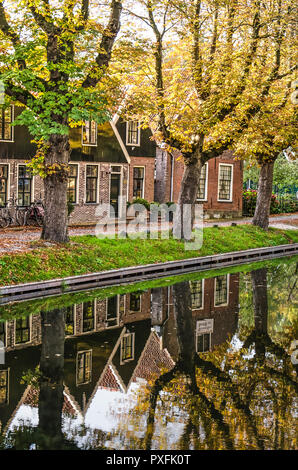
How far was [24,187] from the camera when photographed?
26.5 metres

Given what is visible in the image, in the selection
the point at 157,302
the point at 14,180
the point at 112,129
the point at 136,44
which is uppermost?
the point at 136,44

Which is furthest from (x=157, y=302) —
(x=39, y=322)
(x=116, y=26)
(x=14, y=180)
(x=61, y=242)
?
(x=14, y=180)

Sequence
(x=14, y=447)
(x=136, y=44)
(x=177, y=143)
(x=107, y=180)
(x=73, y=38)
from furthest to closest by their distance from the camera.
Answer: (x=107, y=180) < (x=177, y=143) < (x=136, y=44) < (x=73, y=38) < (x=14, y=447)

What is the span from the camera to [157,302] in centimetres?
1509

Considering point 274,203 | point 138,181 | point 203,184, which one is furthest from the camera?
point 274,203

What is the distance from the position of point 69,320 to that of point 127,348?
2.14 meters

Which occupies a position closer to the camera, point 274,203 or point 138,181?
point 138,181

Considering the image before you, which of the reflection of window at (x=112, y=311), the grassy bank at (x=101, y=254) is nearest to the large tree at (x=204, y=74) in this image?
the grassy bank at (x=101, y=254)

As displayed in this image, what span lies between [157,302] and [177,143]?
8308mm

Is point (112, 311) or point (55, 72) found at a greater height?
point (55, 72)

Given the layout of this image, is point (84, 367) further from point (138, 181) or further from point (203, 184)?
point (203, 184)

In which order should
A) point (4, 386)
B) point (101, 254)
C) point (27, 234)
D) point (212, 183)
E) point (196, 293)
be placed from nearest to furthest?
point (4, 386)
point (196, 293)
point (101, 254)
point (27, 234)
point (212, 183)

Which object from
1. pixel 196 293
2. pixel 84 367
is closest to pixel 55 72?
pixel 196 293

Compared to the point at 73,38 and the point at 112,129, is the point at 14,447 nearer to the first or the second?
the point at 73,38
